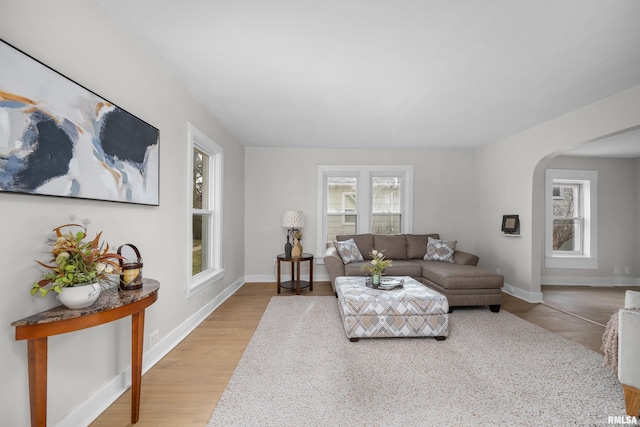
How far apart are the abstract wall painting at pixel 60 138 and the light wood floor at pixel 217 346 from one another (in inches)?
53.9

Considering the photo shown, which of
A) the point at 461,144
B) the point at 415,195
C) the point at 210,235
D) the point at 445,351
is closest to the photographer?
the point at 445,351

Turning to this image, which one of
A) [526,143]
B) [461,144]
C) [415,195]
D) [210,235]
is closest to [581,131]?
[526,143]

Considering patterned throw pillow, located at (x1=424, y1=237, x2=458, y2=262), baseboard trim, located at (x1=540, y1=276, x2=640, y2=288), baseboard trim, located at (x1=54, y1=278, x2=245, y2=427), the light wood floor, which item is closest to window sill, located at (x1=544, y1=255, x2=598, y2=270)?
baseboard trim, located at (x1=540, y1=276, x2=640, y2=288)

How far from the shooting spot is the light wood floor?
186 cm

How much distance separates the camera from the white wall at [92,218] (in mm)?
1319

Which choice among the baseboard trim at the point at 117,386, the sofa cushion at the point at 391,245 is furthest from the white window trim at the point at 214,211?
the sofa cushion at the point at 391,245

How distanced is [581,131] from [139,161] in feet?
15.4

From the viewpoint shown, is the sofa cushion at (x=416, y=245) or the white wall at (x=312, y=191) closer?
the sofa cushion at (x=416, y=245)

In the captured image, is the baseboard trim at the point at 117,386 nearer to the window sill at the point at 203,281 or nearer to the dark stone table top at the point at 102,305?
the window sill at the point at 203,281

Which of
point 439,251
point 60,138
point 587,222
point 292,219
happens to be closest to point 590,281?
point 587,222

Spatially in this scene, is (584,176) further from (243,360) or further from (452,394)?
(243,360)

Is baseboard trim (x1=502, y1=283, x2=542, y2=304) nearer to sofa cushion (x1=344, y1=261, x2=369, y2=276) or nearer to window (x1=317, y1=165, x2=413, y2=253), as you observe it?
window (x1=317, y1=165, x2=413, y2=253)

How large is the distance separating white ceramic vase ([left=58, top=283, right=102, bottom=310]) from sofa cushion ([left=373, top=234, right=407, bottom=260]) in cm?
415

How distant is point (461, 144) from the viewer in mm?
5242
